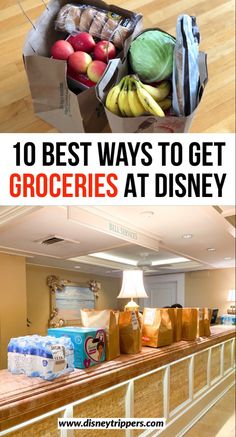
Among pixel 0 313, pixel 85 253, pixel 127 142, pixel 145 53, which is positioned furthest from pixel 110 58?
pixel 0 313

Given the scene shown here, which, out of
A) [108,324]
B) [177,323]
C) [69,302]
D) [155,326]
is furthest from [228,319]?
[69,302]

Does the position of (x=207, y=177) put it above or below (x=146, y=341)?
above

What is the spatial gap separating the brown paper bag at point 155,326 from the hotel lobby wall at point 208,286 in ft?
0.46

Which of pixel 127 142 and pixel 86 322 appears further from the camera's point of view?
pixel 86 322

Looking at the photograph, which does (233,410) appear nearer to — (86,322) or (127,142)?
(86,322)

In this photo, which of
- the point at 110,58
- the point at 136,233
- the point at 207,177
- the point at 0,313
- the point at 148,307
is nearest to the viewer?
the point at 0,313

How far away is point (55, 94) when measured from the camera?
85cm

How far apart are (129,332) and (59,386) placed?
373 millimetres

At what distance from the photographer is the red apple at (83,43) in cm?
88

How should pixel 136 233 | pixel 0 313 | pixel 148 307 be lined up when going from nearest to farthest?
pixel 0 313, pixel 136 233, pixel 148 307

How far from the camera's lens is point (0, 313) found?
2.14ft

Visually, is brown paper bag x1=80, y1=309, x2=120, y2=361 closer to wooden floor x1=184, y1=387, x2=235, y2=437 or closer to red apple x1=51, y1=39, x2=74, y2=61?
wooden floor x1=184, y1=387, x2=235, y2=437

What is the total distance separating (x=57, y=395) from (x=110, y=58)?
832 mm

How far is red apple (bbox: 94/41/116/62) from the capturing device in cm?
88
